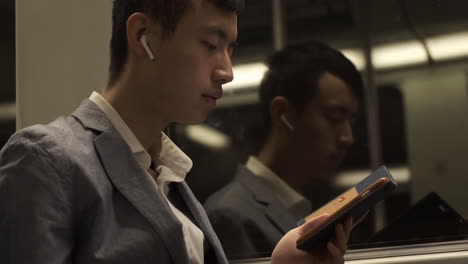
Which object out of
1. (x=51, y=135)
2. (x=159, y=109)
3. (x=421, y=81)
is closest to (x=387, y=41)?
(x=421, y=81)

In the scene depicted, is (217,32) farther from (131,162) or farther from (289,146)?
(289,146)

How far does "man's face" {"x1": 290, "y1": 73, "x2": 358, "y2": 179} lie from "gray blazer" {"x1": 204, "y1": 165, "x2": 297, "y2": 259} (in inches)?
8.7

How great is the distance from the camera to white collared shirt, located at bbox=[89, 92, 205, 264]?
1299 millimetres

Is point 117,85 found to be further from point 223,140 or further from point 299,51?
point 299,51

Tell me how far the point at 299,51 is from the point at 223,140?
44cm

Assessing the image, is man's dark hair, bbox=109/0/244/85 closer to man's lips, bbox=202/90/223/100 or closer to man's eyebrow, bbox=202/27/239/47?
man's eyebrow, bbox=202/27/239/47

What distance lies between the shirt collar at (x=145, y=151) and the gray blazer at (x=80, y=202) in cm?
3

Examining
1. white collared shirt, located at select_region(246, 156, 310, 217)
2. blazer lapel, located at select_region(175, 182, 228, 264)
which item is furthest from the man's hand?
white collared shirt, located at select_region(246, 156, 310, 217)

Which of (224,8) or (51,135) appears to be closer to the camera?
(51,135)

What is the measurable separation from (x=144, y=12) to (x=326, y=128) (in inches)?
40.6

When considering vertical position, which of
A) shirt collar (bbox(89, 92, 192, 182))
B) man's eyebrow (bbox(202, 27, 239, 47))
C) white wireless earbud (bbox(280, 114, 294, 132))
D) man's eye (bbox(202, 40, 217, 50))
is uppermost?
man's eyebrow (bbox(202, 27, 239, 47))

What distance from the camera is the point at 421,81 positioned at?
211 cm

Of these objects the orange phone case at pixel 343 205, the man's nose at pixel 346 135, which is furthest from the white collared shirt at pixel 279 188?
the orange phone case at pixel 343 205

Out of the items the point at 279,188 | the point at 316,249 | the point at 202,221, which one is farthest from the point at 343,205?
the point at 279,188
